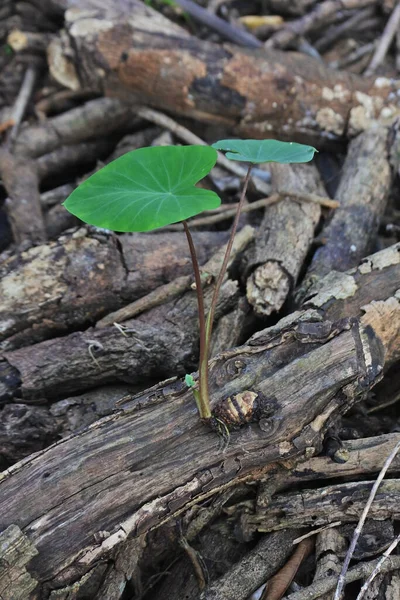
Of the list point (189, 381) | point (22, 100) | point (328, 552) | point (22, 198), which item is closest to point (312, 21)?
point (22, 100)

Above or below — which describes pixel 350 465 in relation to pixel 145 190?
below

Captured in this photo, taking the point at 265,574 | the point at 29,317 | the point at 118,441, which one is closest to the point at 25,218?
the point at 29,317

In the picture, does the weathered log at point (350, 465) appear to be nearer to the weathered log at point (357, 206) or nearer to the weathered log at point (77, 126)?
the weathered log at point (357, 206)

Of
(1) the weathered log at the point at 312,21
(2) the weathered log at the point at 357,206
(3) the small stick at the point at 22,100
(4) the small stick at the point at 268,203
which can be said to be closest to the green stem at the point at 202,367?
(2) the weathered log at the point at 357,206

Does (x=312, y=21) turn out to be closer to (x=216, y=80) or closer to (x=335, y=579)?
(x=216, y=80)

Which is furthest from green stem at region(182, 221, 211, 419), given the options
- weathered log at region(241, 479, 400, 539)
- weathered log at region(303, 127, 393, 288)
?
weathered log at region(303, 127, 393, 288)

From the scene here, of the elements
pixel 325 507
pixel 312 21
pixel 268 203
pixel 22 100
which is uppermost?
pixel 22 100
